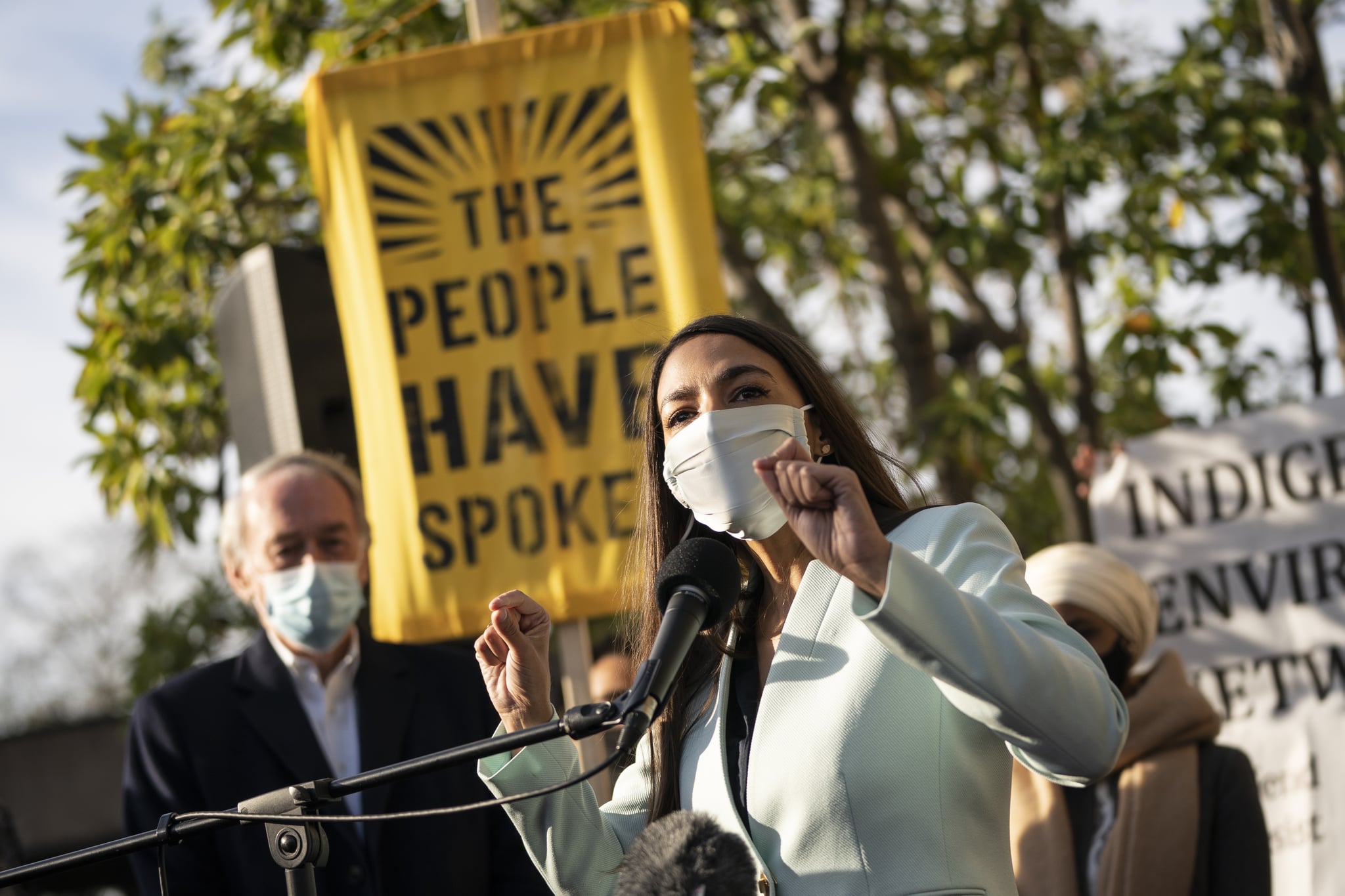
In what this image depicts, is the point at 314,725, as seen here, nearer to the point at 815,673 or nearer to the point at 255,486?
the point at 255,486

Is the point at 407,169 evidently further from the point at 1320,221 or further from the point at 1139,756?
the point at 1320,221

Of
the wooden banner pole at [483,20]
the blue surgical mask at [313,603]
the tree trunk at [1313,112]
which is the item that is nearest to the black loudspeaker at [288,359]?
the wooden banner pole at [483,20]

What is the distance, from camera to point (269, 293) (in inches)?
197

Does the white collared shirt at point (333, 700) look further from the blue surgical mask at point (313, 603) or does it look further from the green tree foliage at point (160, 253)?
the green tree foliage at point (160, 253)

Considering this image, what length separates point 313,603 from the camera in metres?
3.40

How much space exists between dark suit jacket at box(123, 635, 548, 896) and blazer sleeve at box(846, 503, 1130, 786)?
1.66 m

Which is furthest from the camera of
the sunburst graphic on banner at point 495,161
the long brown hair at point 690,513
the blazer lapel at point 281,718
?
the sunburst graphic on banner at point 495,161

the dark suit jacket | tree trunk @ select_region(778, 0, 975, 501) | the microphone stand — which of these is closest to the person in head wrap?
the dark suit jacket

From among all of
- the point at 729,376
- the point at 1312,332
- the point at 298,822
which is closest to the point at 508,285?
the point at 729,376

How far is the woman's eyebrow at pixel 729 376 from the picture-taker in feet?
7.50

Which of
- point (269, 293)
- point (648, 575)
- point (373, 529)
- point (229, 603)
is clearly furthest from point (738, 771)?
point (229, 603)

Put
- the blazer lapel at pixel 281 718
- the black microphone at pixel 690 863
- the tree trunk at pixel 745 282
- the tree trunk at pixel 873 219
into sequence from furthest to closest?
the tree trunk at pixel 745 282 → the tree trunk at pixel 873 219 → the blazer lapel at pixel 281 718 → the black microphone at pixel 690 863

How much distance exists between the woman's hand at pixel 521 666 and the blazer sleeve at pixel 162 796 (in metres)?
1.33

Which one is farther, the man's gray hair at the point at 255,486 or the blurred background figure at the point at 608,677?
the blurred background figure at the point at 608,677
